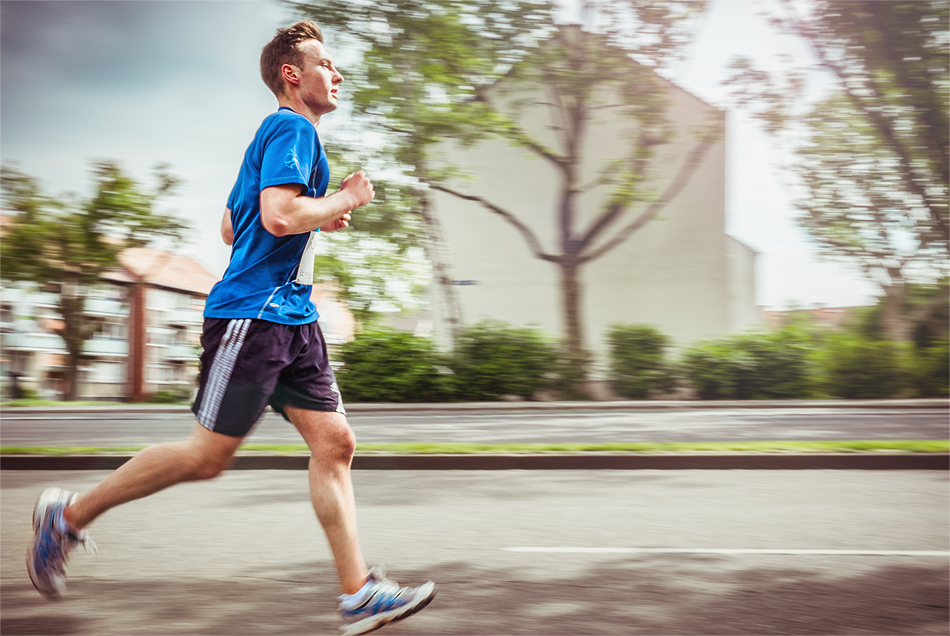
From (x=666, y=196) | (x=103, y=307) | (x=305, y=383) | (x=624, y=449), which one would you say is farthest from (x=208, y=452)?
(x=103, y=307)

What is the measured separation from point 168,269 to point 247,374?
43029mm

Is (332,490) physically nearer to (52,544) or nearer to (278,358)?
(278,358)

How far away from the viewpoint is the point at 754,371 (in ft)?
59.6

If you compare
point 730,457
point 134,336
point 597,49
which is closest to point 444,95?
point 597,49

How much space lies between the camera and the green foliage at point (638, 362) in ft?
59.7

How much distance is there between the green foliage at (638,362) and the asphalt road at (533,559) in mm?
12264

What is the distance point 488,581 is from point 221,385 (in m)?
1.45

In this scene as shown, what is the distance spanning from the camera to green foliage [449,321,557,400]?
709 inches

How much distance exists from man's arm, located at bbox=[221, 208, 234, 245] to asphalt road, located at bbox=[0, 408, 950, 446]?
6185 millimetres

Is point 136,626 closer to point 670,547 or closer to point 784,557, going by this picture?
point 670,547

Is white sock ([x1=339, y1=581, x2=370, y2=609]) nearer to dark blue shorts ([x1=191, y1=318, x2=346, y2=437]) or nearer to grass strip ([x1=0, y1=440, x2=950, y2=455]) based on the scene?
dark blue shorts ([x1=191, y1=318, x2=346, y2=437])

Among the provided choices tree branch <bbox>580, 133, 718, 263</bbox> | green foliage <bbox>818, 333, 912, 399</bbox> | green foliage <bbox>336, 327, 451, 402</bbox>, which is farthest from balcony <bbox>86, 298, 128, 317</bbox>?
green foliage <bbox>818, 333, 912, 399</bbox>

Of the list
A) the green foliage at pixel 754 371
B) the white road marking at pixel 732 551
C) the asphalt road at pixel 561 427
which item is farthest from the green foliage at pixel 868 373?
the white road marking at pixel 732 551

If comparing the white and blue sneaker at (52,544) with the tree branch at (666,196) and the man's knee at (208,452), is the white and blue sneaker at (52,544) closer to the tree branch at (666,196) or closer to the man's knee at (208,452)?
the man's knee at (208,452)
